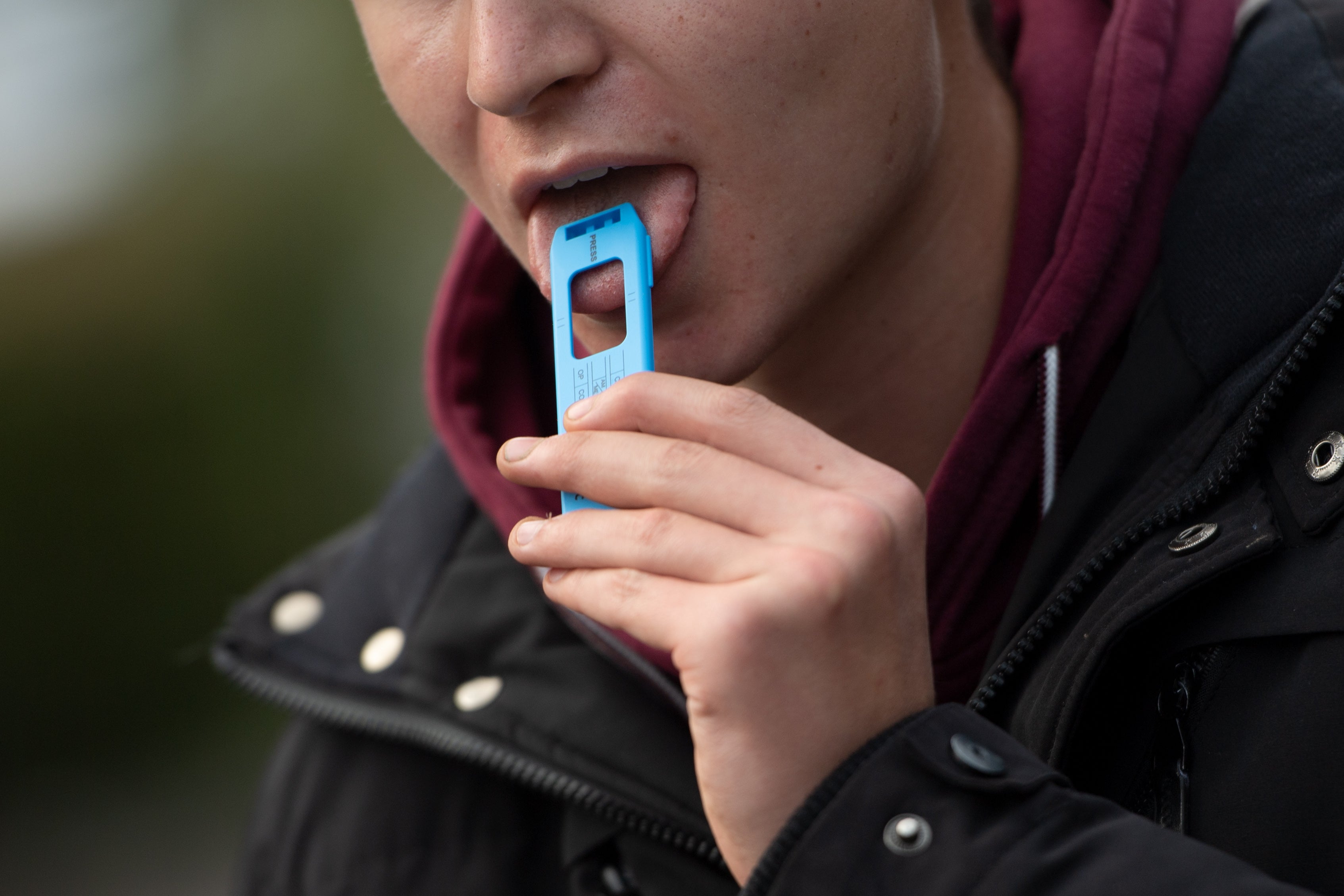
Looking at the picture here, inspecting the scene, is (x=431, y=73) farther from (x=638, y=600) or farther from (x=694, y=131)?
(x=638, y=600)

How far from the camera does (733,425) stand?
1.03 meters

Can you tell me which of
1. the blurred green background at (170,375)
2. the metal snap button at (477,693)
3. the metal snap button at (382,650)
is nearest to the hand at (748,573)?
the metal snap button at (477,693)

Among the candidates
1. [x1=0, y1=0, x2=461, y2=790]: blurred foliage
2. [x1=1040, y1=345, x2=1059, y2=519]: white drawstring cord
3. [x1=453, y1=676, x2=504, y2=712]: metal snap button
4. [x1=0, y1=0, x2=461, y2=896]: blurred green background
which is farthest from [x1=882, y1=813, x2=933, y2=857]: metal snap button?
[x1=0, y1=0, x2=461, y2=790]: blurred foliage

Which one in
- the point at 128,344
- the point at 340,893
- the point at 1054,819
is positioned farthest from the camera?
the point at 128,344

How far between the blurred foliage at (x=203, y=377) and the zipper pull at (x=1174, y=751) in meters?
4.71

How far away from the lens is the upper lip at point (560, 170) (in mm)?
1238

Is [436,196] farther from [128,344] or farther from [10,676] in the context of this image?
[10,676]

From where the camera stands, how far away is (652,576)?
1011 millimetres

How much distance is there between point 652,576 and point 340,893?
106 centimetres

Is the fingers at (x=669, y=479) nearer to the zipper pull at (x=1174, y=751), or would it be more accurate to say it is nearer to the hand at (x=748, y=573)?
the hand at (x=748, y=573)

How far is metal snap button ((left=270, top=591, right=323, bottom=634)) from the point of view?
191 centimetres

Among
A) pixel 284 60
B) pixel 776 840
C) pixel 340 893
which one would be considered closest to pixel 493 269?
pixel 340 893

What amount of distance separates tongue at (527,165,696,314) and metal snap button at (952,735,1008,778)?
22.1 inches

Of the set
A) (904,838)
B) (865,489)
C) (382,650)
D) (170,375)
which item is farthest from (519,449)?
(170,375)
